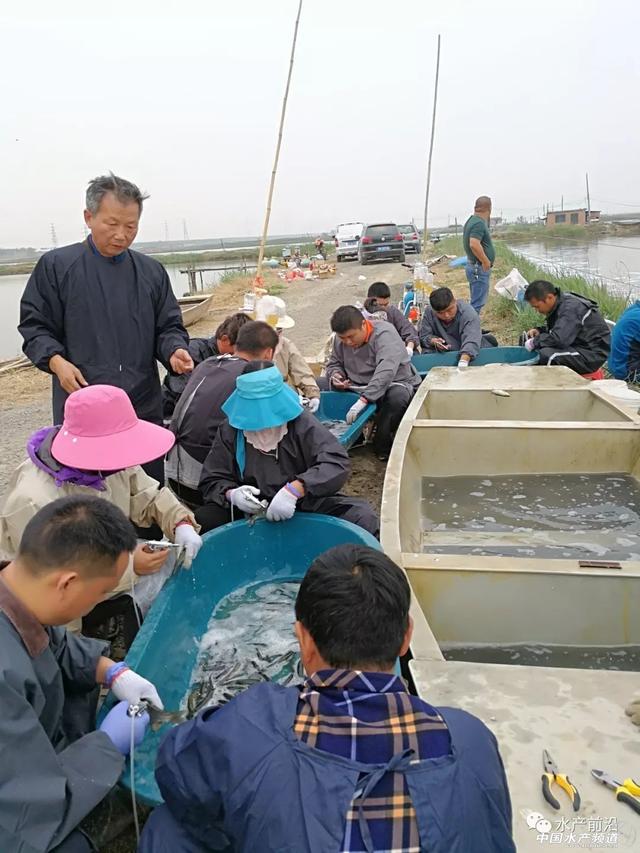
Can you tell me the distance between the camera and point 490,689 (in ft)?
5.81

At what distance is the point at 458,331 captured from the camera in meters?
6.45

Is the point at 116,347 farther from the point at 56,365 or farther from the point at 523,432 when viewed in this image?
the point at 523,432

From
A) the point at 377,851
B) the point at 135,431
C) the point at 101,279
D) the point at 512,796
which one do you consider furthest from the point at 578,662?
the point at 101,279

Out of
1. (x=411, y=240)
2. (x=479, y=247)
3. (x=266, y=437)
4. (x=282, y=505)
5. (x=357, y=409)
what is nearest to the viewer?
(x=282, y=505)

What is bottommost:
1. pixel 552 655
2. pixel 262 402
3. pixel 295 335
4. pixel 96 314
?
pixel 295 335

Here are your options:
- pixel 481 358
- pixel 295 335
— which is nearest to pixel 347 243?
pixel 295 335

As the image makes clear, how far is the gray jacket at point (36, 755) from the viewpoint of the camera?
1.24 m

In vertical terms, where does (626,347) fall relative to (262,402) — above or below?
below

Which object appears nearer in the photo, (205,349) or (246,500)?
(246,500)

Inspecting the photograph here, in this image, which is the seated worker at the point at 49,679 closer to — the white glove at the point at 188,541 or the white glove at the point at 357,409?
the white glove at the point at 188,541

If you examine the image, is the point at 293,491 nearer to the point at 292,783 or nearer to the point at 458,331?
the point at 292,783

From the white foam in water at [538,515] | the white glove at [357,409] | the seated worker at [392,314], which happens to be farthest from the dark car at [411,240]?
the white foam in water at [538,515]

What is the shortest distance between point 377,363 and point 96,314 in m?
2.55

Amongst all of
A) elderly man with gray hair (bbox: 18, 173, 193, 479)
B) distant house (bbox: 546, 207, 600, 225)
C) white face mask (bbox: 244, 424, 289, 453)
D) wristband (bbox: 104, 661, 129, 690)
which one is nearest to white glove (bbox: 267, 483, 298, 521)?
white face mask (bbox: 244, 424, 289, 453)
